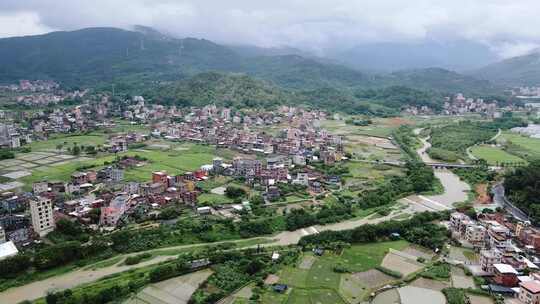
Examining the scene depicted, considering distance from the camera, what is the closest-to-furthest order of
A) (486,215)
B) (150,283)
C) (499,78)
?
1. (150,283)
2. (486,215)
3. (499,78)

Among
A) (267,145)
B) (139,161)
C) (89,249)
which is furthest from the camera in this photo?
(267,145)

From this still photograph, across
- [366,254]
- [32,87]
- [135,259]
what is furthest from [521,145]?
[32,87]

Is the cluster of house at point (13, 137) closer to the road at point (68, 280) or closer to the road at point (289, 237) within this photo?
the road at point (68, 280)

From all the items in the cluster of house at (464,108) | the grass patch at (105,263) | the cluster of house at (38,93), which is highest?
the cluster of house at (38,93)

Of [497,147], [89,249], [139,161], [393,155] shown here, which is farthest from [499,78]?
[89,249]

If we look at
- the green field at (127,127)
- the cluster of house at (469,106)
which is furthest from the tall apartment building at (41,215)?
the cluster of house at (469,106)

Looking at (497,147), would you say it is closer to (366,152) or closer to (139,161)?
(366,152)

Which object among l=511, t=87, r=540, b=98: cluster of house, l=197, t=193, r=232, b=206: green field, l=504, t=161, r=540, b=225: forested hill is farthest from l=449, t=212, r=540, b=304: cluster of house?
l=511, t=87, r=540, b=98: cluster of house

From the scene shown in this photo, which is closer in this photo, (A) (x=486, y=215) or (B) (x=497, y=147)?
(A) (x=486, y=215)
